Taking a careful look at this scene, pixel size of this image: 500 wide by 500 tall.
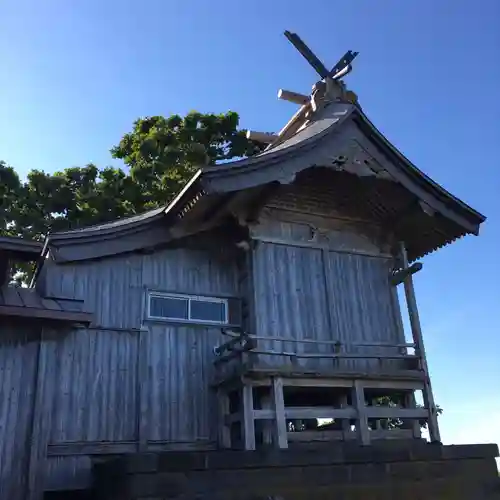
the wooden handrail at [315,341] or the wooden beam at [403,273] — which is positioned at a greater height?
the wooden beam at [403,273]

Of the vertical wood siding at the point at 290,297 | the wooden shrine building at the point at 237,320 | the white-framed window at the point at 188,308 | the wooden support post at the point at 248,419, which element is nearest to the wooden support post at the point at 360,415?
the wooden shrine building at the point at 237,320

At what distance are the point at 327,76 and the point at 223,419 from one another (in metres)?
7.72

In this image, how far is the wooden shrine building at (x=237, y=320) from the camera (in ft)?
27.9

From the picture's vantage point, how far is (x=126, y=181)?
2203cm

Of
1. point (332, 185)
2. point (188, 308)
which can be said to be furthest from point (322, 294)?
point (188, 308)

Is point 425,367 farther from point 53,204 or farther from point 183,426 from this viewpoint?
point 53,204

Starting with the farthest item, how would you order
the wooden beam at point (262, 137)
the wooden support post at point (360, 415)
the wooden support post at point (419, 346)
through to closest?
1. the wooden beam at point (262, 137)
2. the wooden support post at point (419, 346)
3. the wooden support post at point (360, 415)

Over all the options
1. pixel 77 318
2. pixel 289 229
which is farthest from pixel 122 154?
pixel 77 318

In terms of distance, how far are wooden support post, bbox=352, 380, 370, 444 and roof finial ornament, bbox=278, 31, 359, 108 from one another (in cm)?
612

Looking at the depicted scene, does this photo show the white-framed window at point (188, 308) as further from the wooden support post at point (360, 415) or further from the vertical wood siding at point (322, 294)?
the wooden support post at point (360, 415)

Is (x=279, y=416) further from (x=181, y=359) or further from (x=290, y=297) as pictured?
(x=290, y=297)

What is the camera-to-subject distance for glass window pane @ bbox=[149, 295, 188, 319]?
32.2 ft

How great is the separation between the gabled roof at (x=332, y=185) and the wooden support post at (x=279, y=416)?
10.7 ft

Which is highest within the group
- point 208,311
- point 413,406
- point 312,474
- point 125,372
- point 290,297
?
point 290,297
